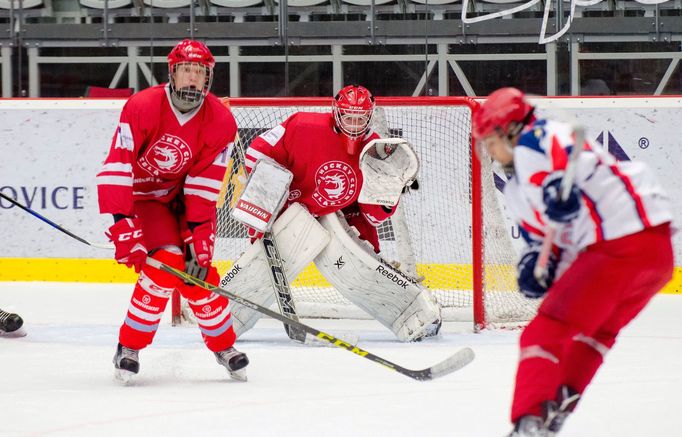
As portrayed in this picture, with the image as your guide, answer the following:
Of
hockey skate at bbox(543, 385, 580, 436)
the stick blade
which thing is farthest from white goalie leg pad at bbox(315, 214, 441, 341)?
hockey skate at bbox(543, 385, 580, 436)

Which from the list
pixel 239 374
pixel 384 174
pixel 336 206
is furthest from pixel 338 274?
pixel 239 374

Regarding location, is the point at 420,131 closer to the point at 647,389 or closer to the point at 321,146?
the point at 321,146

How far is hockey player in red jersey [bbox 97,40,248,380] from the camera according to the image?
3.28 meters

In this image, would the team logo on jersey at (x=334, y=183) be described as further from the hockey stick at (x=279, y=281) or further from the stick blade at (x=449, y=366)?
the stick blade at (x=449, y=366)

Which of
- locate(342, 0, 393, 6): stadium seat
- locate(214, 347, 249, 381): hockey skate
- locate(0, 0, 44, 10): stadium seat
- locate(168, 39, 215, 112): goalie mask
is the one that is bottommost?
locate(214, 347, 249, 381): hockey skate

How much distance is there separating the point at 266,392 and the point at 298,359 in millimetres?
615

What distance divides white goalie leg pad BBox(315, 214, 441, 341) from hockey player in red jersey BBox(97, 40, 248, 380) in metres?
0.91

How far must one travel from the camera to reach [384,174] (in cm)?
426

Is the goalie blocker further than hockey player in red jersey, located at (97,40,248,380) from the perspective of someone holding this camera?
Yes

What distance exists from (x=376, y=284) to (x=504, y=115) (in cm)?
222

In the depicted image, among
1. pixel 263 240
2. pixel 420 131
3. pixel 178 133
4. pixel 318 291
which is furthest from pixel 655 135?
pixel 178 133

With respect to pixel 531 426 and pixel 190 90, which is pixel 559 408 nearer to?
pixel 531 426

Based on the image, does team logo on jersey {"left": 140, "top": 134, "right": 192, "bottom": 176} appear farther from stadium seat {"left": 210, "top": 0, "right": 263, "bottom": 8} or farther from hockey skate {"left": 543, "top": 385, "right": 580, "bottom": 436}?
stadium seat {"left": 210, "top": 0, "right": 263, "bottom": 8}

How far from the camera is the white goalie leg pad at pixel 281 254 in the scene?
427cm
